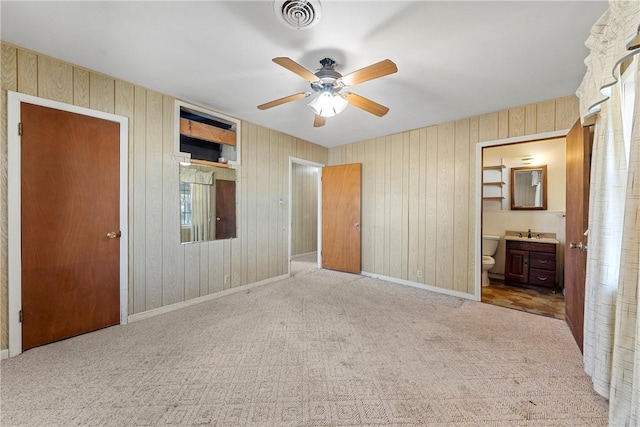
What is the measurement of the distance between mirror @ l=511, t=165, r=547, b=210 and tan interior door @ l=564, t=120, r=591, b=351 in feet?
5.80

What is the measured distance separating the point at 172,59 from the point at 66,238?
1848 mm

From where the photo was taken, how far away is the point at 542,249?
3.76m

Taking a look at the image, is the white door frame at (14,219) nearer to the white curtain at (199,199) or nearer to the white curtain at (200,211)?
the white curtain at (199,199)

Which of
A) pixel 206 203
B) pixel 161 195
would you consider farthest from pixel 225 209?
pixel 161 195

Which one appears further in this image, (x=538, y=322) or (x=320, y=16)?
(x=538, y=322)

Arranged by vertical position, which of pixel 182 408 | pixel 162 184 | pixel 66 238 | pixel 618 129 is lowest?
pixel 182 408

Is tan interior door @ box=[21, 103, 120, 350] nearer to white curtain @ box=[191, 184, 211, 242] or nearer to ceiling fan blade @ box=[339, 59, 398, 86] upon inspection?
white curtain @ box=[191, 184, 211, 242]

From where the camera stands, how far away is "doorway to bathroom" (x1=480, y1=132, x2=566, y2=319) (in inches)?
139

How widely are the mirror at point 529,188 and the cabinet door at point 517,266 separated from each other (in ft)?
2.67

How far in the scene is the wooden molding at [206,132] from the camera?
10.00 feet

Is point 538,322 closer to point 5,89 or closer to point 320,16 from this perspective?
point 320,16

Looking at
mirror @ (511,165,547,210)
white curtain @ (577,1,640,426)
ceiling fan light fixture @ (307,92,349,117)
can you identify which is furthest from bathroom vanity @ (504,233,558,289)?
ceiling fan light fixture @ (307,92,349,117)

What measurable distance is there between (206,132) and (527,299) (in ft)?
15.7

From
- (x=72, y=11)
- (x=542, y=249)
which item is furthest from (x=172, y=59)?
(x=542, y=249)
